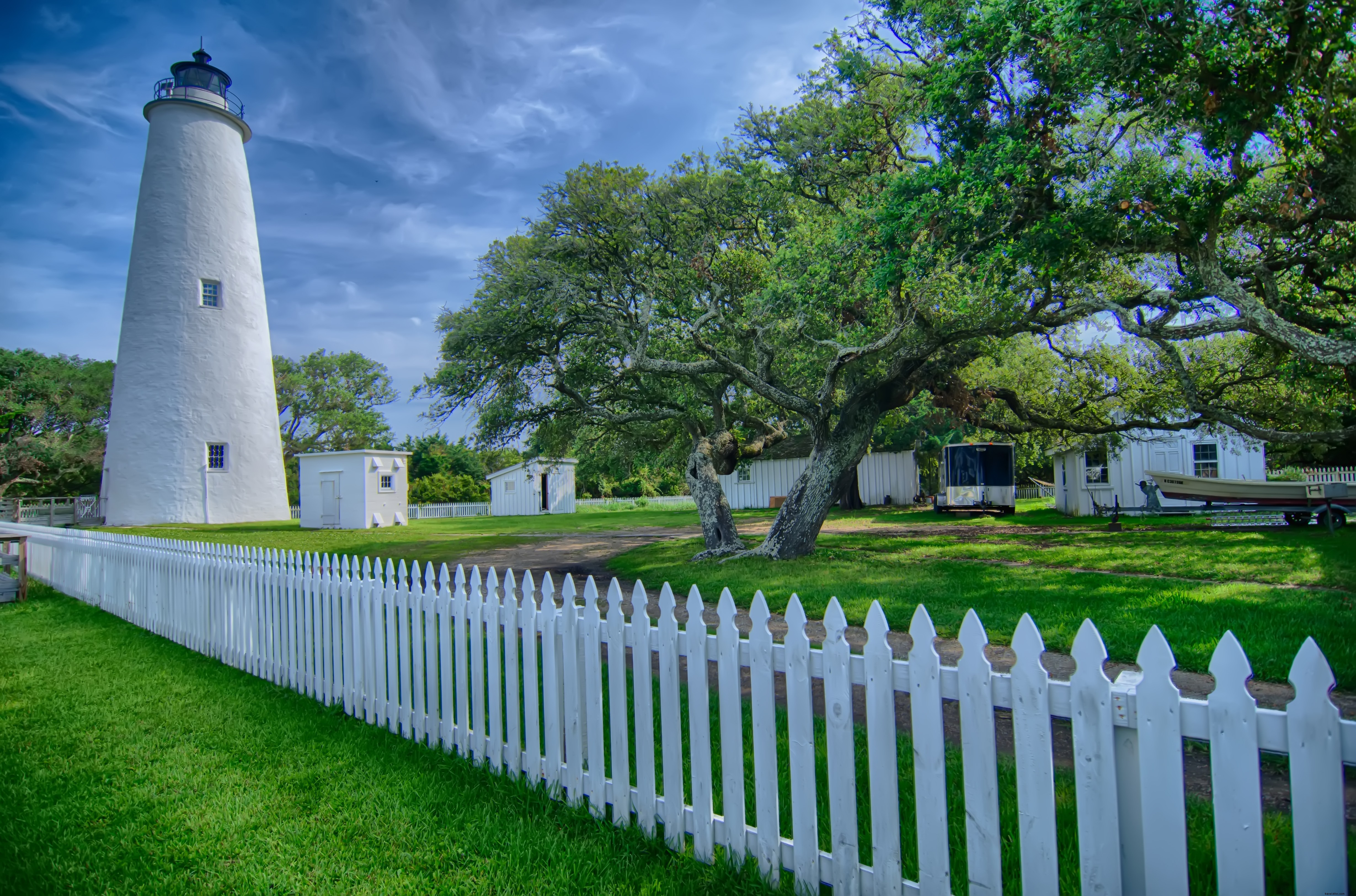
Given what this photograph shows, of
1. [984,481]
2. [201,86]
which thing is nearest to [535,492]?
[201,86]

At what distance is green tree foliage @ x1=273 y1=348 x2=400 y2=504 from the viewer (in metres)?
37.4

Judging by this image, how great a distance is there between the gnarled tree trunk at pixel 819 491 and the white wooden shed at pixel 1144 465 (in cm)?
1197

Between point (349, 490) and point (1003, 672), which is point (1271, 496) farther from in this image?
point (349, 490)

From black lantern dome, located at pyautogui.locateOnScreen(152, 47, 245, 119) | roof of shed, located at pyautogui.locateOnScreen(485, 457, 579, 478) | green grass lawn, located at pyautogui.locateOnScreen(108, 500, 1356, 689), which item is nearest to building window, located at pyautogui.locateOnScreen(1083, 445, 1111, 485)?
green grass lawn, located at pyautogui.locateOnScreen(108, 500, 1356, 689)

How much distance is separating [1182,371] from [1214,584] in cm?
554

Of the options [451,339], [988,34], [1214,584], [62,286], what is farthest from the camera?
[62,286]

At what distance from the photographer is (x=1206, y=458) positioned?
20859 millimetres

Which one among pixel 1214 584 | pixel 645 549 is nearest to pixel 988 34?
pixel 1214 584

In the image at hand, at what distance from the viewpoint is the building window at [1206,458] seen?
2077 centimetres

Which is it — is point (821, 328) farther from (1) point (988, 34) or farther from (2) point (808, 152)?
(1) point (988, 34)

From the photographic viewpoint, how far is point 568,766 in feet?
11.3

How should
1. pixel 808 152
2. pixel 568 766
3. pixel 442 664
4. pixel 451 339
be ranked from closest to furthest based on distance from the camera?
pixel 568 766 → pixel 442 664 → pixel 808 152 → pixel 451 339

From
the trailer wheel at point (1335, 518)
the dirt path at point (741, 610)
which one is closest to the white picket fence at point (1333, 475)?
the trailer wheel at point (1335, 518)

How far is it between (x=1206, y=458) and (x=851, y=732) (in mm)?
24147
